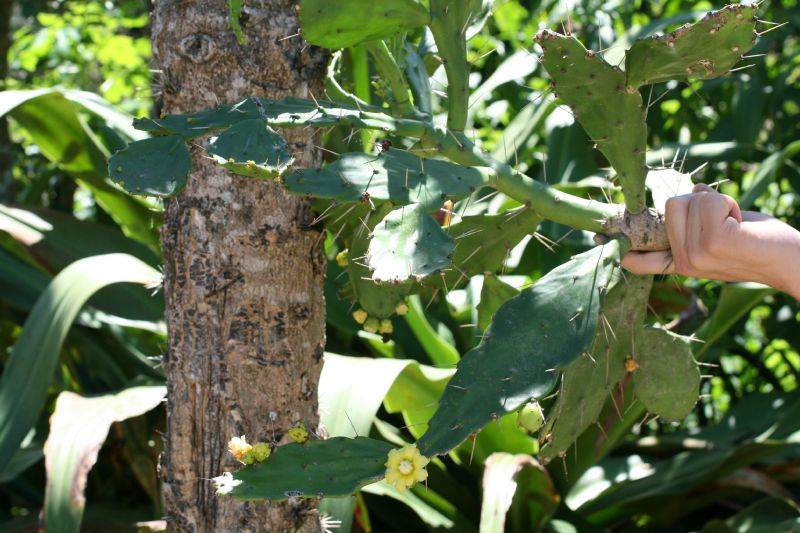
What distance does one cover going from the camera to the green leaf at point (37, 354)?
1.67 metres

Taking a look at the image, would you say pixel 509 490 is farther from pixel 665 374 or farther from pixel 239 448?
pixel 239 448

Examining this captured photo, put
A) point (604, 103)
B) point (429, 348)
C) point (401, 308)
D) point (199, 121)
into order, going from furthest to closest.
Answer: point (429, 348)
point (401, 308)
point (604, 103)
point (199, 121)

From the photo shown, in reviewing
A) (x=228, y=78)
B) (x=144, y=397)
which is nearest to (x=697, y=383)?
(x=228, y=78)

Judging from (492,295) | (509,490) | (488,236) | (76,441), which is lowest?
(509,490)

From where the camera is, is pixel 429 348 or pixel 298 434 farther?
pixel 429 348

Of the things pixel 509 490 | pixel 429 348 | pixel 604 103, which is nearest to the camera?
pixel 604 103

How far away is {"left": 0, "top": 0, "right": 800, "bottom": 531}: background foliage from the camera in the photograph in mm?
1728

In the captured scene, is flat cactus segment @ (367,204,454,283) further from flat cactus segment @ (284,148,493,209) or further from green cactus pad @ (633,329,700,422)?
green cactus pad @ (633,329,700,422)

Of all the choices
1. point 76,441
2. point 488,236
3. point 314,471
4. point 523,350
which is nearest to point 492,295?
point 488,236

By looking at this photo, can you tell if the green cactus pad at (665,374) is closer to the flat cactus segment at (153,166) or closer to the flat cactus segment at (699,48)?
the flat cactus segment at (699,48)

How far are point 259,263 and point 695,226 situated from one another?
52cm

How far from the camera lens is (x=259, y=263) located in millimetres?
1098

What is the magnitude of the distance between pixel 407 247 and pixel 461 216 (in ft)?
1.15

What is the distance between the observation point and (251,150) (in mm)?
905
